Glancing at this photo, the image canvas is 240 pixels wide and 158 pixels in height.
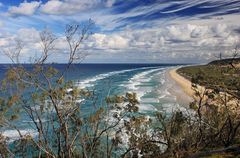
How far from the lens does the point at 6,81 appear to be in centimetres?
2325

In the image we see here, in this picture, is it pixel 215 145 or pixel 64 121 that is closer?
pixel 64 121

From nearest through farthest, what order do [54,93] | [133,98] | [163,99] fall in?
[54,93] < [133,98] < [163,99]

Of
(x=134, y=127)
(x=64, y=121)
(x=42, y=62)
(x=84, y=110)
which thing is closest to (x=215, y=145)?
(x=134, y=127)

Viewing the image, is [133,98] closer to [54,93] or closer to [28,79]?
[54,93]

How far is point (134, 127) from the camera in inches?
1147

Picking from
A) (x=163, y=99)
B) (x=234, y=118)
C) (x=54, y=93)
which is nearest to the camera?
(x=54, y=93)

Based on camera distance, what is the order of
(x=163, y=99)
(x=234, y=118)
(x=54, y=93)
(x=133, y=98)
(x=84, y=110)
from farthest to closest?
1. (x=163, y=99)
2. (x=84, y=110)
3. (x=234, y=118)
4. (x=133, y=98)
5. (x=54, y=93)

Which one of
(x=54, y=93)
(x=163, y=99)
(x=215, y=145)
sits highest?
(x=54, y=93)

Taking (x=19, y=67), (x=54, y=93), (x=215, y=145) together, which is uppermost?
(x=19, y=67)

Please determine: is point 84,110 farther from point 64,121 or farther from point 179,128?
point 64,121

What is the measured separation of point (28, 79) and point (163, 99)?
54.5 m

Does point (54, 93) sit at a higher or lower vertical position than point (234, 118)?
higher

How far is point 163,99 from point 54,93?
5341cm

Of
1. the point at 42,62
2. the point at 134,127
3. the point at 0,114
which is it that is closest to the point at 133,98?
the point at 134,127
